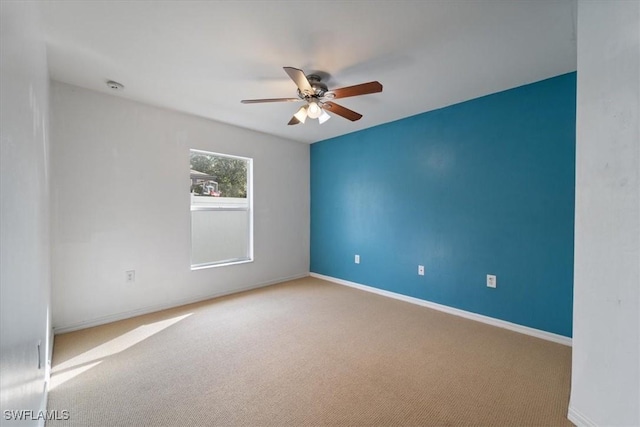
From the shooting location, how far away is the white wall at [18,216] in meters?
0.84

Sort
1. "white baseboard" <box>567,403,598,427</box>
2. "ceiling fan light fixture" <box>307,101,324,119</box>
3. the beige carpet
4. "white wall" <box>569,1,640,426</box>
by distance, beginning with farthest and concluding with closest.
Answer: "ceiling fan light fixture" <box>307,101,324,119</box>, the beige carpet, "white baseboard" <box>567,403,598,427</box>, "white wall" <box>569,1,640,426</box>

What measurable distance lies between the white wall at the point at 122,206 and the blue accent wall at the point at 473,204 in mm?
1926

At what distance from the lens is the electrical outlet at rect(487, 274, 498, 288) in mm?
2852

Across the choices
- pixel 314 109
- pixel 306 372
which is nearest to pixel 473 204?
pixel 314 109

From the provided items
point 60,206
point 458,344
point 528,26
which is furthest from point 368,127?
point 60,206

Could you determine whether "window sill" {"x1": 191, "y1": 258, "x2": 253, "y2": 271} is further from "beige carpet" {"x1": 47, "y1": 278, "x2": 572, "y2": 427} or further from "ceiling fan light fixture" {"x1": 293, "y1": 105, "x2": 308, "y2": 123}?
"ceiling fan light fixture" {"x1": 293, "y1": 105, "x2": 308, "y2": 123}

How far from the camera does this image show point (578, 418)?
1475 mm

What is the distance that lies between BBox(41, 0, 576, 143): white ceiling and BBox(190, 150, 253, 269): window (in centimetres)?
103

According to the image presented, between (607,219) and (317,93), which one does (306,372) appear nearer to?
(607,219)

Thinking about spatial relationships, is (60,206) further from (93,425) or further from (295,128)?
(295,128)

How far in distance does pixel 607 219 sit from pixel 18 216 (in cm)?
265

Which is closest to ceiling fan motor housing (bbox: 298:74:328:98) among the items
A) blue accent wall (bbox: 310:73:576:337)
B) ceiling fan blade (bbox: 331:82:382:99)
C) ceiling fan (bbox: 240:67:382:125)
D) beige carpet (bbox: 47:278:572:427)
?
ceiling fan (bbox: 240:67:382:125)

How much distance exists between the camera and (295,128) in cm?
395

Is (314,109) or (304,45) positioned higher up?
(304,45)
